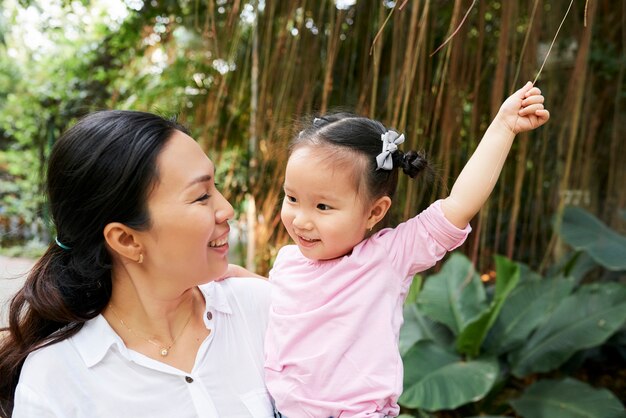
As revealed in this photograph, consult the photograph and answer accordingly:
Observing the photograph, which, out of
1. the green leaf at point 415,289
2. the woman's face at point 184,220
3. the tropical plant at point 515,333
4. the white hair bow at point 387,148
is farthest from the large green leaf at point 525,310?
the woman's face at point 184,220

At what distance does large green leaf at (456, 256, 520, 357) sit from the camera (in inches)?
110

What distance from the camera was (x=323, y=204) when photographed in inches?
46.3

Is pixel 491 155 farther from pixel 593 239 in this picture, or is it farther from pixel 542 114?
pixel 593 239

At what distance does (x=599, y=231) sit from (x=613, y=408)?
81 centimetres

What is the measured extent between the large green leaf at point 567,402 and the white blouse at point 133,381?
1813 millimetres

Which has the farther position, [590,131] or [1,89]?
[1,89]

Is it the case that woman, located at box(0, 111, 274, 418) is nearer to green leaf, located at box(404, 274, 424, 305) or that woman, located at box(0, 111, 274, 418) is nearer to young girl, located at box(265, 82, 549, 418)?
young girl, located at box(265, 82, 549, 418)

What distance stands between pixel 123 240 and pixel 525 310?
88.1 inches

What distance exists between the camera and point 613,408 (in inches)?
101

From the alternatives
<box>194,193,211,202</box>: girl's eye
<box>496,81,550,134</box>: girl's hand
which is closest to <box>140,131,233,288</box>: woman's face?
<box>194,193,211,202</box>: girl's eye

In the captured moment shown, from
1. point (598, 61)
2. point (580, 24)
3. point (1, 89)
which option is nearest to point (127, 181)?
point (580, 24)

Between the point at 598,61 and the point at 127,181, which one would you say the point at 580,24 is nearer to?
the point at 598,61

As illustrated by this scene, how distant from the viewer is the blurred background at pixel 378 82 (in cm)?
170

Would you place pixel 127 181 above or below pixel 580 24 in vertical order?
below
